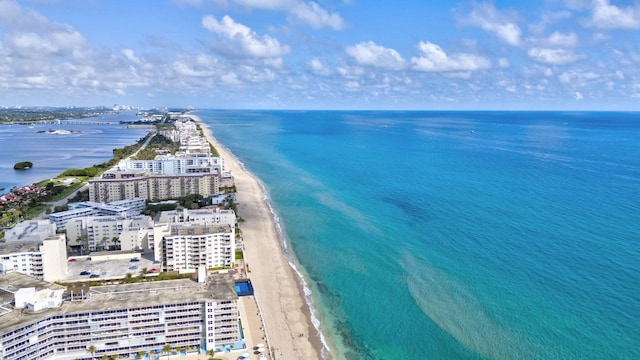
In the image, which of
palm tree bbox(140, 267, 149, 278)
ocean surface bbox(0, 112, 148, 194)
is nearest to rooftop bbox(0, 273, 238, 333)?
palm tree bbox(140, 267, 149, 278)

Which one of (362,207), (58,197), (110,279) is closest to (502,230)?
(362,207)

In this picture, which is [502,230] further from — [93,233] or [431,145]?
[431,145]

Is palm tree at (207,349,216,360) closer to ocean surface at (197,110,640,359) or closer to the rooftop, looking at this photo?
the rooftop

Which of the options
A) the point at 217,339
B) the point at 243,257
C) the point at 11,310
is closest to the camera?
the point at 11,310

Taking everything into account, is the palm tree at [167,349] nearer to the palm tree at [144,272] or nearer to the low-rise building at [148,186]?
the palm tree at [144,272]

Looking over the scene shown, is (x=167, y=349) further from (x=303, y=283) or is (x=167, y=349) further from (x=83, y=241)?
(x=83, y=241)

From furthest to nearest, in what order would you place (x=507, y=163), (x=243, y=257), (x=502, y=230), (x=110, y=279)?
1. (x=507, y=163)
2. (x=502, y=230)
3. (x=243, y=257)
4. (x=110, y=279)

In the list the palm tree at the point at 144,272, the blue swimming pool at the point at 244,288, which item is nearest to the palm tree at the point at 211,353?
the blue swimming pool at the point at 244,288
